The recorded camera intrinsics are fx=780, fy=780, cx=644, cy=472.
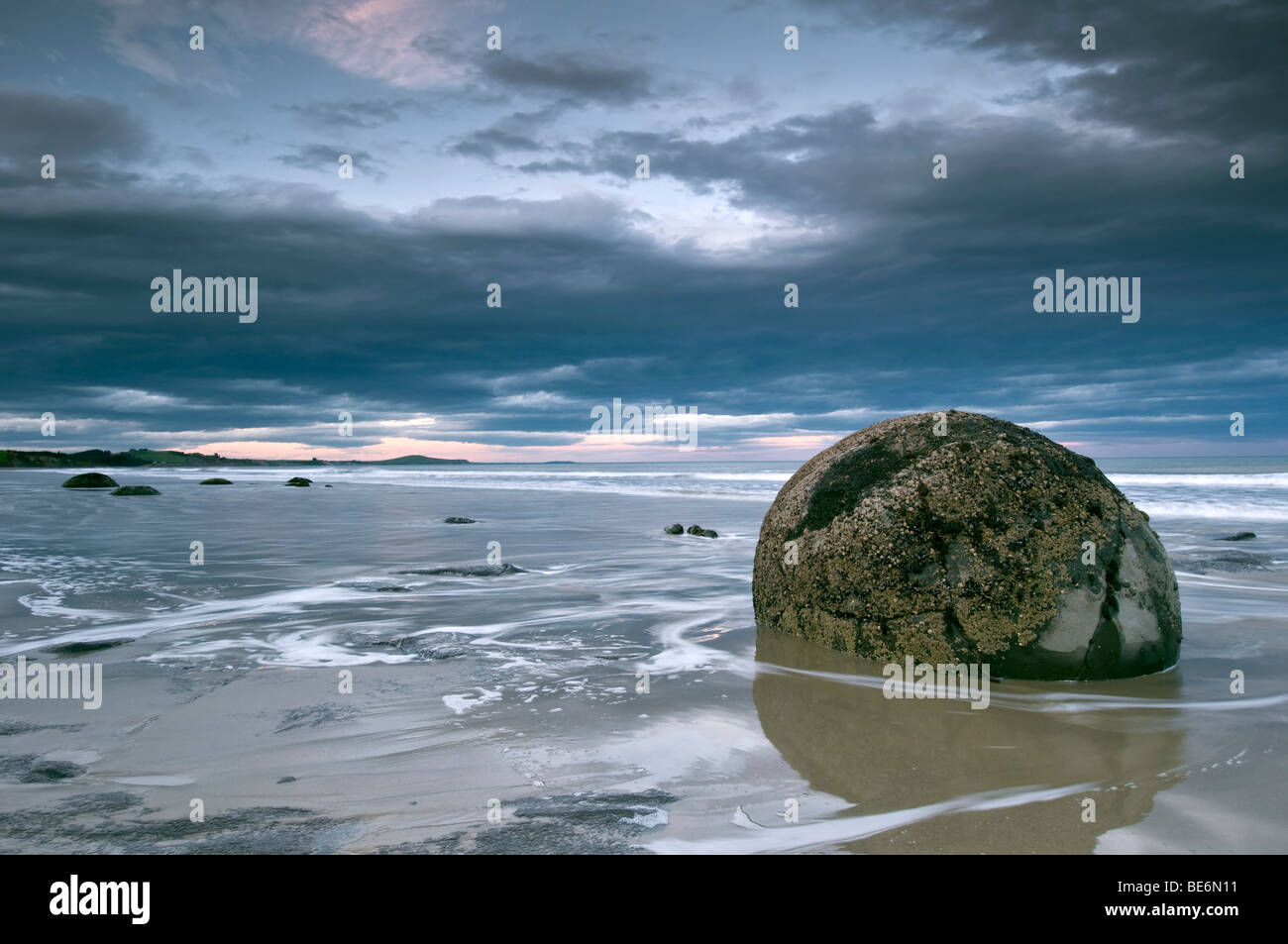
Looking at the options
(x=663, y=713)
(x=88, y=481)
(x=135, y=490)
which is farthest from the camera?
(x=88, y=481)

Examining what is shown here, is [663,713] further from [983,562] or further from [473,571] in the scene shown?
[473,571]

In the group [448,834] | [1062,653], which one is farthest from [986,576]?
[448,834]

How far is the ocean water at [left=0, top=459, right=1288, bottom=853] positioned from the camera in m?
2.62

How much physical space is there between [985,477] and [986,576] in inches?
24.0

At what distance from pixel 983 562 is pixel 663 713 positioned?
1971 millimetres

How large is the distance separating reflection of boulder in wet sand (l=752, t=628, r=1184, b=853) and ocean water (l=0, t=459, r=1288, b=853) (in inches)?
0.5

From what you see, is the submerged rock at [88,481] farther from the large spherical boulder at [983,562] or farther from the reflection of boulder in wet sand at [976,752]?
the reflection of boulder in wet sand at [976,752]

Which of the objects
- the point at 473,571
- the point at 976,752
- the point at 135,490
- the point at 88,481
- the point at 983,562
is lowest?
the point at 976,752

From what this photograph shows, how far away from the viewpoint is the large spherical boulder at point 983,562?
4211 mm

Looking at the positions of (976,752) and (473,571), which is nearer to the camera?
(976,752)

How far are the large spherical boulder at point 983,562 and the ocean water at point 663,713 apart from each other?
0.23 meters

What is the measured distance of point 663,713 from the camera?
148 inches

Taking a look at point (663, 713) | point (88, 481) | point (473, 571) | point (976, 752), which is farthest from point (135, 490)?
point (976, 752)

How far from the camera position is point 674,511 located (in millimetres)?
17562
